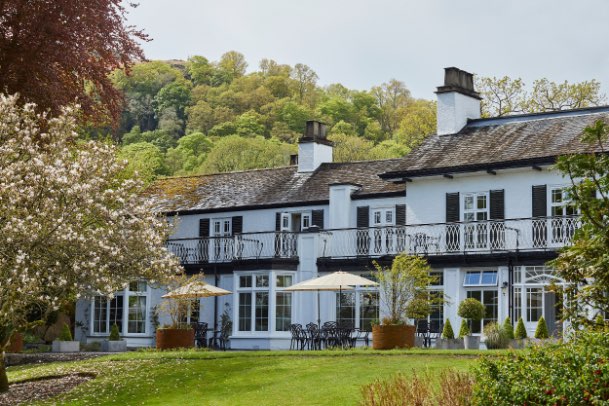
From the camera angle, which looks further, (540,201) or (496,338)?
(540,201)

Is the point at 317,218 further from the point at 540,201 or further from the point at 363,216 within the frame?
the point at 540,201

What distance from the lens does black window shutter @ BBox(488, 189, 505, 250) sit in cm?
3472

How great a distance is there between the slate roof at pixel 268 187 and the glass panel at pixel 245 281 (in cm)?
333

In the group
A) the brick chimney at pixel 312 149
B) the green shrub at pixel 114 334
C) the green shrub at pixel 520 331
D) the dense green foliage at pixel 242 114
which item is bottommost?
the green shrub at pixel 114 334

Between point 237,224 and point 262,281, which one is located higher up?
point 237,224

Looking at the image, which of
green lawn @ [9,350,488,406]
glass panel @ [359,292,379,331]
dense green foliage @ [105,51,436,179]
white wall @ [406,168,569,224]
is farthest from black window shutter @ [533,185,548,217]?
dense green foliage @ [105,51,436,179]

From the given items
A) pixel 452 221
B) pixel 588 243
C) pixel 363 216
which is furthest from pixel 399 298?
pixel 588 243

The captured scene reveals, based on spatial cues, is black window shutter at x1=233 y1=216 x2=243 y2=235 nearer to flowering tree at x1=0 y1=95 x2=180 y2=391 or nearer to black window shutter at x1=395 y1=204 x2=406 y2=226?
black window shutter at x1=395 y1=204 x2=406 y2=226

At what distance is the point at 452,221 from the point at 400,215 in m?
2.79

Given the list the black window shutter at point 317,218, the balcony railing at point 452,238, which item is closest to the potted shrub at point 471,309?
the balcony railing at point 452,238

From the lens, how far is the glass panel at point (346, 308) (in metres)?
38.4

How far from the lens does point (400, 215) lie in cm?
3891

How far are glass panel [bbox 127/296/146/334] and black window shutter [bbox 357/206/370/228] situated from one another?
9519mm

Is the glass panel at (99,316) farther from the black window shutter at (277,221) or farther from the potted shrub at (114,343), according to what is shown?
the black window shutter at (277,221)
